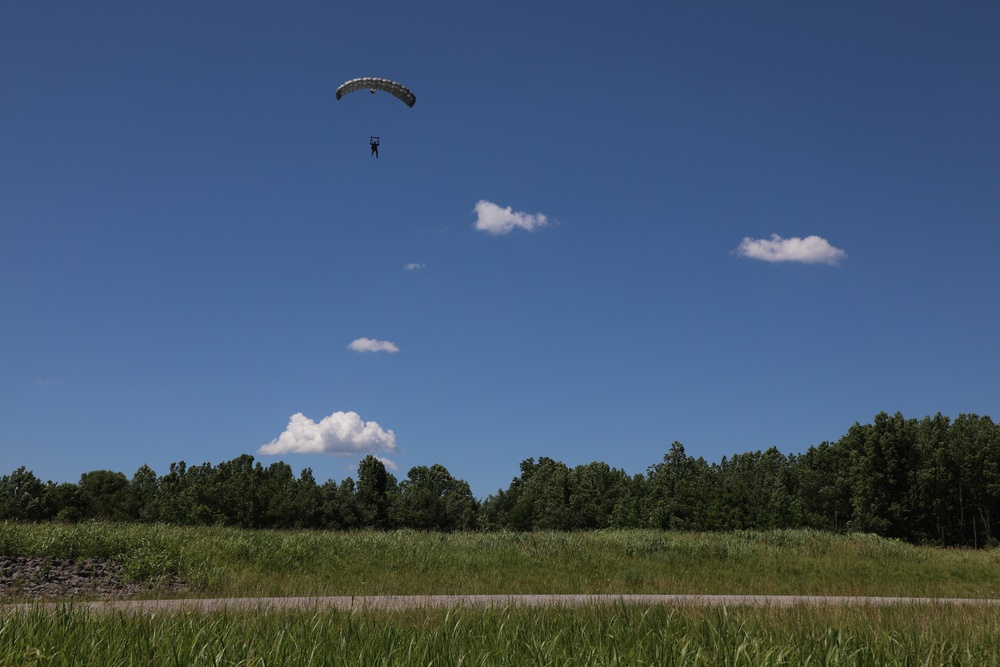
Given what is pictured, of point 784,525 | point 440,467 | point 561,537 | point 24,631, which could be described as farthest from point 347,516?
point 24,631

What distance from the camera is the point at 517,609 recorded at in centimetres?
984

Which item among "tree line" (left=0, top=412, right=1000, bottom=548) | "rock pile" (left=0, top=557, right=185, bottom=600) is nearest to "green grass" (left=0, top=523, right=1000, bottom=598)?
"rock pile" (left=0, top=557, right=185, bottom=600)

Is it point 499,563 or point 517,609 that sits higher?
point 517,609

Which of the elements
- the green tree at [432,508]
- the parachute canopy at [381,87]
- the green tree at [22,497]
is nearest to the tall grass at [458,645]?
the parachute canopy at [381,87]

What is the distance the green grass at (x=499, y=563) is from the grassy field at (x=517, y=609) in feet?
0.34

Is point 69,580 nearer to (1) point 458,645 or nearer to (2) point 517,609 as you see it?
(2) point 517,609

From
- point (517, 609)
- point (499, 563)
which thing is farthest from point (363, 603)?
point (499, 563)

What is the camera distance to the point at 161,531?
90.6 ft

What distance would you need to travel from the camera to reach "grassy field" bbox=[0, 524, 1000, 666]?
239 inches

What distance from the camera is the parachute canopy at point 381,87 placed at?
38438 mm

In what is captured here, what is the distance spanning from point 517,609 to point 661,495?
8079cm

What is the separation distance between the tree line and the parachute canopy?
4644cm

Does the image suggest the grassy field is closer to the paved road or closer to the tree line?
the paved road

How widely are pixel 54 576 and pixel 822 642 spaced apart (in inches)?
915
